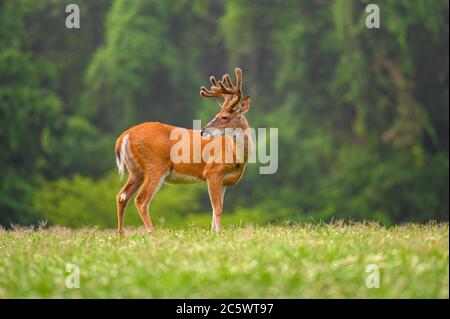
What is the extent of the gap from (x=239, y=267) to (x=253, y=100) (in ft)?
87.1

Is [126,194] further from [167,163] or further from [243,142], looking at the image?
[243,142]

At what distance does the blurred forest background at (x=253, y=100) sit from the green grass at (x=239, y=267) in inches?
616

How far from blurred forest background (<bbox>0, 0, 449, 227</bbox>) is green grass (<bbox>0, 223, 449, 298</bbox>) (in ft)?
51.4

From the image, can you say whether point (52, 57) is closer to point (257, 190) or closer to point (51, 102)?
point (51, 102)

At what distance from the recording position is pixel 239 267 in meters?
7.35

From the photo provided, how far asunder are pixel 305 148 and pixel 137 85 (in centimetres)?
571

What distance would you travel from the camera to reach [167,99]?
33.5 m

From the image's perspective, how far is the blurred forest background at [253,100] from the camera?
89.2ft

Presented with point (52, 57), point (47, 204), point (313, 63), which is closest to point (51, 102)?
point (47, 204)
